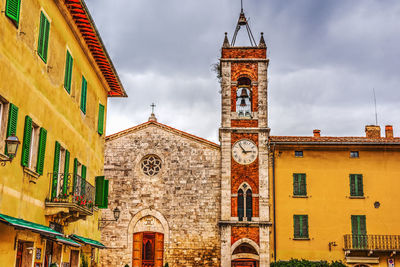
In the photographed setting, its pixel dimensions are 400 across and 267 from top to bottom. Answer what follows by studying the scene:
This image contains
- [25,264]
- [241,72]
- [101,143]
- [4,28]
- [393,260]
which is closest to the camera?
[4,28]

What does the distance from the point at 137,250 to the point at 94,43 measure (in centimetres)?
1423

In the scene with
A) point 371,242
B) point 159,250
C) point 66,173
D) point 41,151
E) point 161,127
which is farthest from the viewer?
point 161,127

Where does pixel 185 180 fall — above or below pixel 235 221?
above

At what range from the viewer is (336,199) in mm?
27906

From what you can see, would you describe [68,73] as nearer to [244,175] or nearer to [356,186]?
[244,175]

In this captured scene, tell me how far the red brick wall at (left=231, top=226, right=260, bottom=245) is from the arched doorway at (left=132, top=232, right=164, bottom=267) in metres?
3.81

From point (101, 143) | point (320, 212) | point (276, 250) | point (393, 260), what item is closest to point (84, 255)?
point (101, 143)

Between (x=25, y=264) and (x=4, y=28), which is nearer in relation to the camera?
(x=4, y=28)

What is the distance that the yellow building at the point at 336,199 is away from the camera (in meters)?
27.2

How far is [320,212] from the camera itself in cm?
2772

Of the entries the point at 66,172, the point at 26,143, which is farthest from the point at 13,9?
the point at 66,172

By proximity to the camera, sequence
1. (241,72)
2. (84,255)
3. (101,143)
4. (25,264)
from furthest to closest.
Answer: (241,72), (101,143), (84,255), (25,264)

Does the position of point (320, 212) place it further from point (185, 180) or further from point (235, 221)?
point (185, 180)

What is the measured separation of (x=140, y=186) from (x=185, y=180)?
2.45m
